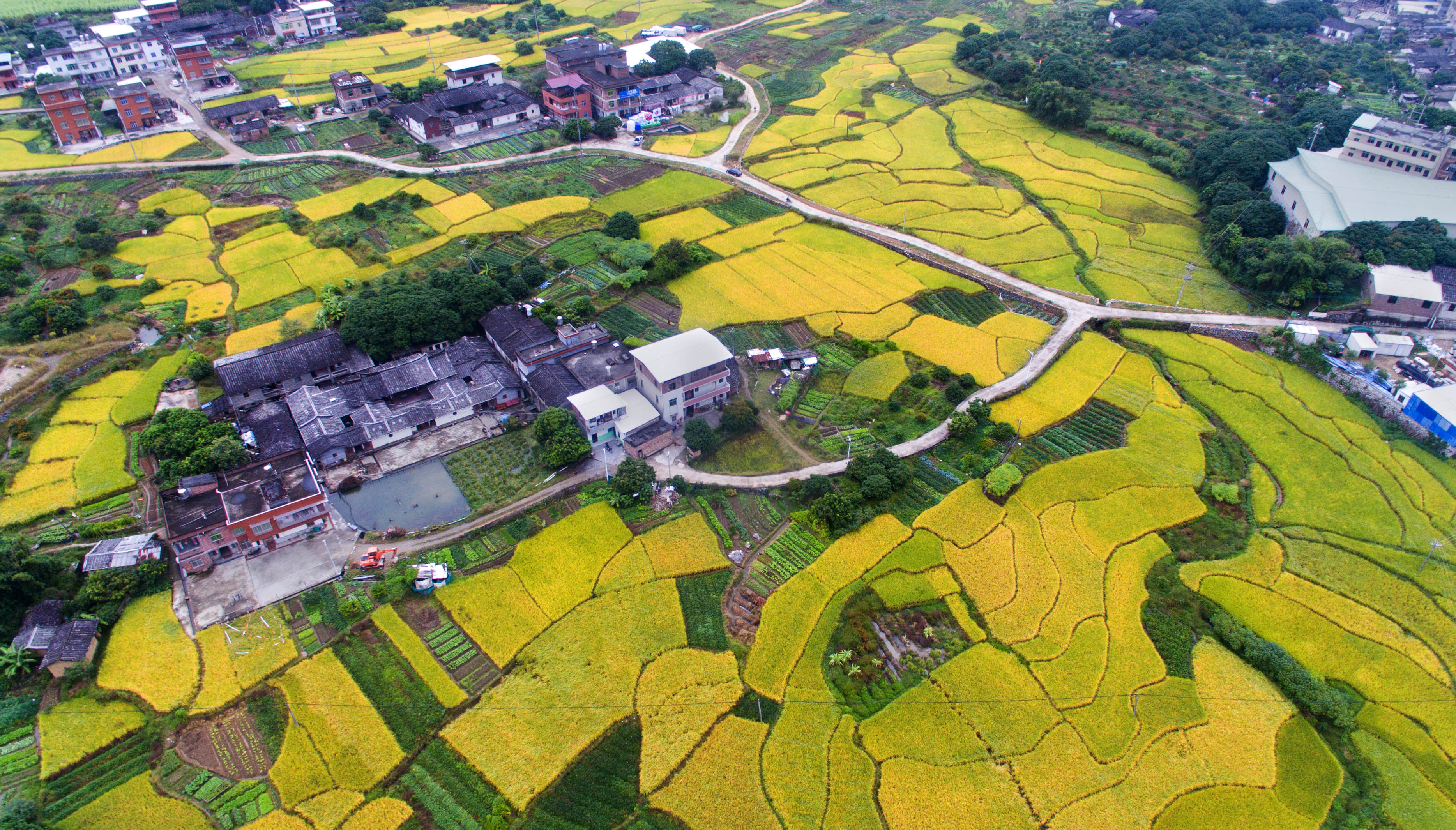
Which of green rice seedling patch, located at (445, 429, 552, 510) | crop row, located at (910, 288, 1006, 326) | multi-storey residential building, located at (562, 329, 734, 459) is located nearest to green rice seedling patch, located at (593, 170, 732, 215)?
crop row, located at (910, 288, 1006, 326)

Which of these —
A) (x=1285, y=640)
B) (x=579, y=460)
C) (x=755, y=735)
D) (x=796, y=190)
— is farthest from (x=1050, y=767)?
(x=796, y=190)

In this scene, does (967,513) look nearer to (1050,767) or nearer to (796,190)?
(1050,767)

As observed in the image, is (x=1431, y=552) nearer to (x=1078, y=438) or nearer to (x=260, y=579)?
(x=1078, y=438)

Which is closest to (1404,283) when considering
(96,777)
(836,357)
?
(836,357)

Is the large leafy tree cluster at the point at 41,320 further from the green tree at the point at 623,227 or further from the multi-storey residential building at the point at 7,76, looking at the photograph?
the multi-storey residential building at the point at 7,76

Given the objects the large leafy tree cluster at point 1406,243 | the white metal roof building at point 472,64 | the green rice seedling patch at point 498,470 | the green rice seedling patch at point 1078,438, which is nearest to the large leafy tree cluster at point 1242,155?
the large leafy tree cluster at point 1406,243

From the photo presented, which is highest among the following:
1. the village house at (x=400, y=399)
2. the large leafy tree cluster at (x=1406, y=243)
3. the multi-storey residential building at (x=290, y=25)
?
the multi-storey residential building at (x=290, y=25)
